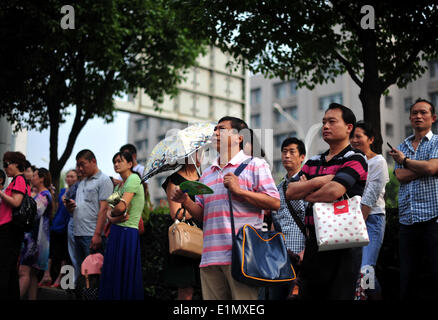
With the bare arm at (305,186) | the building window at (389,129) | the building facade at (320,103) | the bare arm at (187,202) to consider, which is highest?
the building facade at (320,103)

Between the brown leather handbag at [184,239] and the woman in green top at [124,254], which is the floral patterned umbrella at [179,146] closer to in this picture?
the brown leather handbag at [184,239]

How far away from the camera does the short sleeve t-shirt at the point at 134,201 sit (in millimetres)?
6387

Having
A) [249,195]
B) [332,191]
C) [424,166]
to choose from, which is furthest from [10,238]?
[424,166]

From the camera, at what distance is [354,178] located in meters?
3.66

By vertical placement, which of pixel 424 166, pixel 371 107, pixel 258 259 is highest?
pixel 371 107

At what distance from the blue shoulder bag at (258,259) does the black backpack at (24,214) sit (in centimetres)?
388

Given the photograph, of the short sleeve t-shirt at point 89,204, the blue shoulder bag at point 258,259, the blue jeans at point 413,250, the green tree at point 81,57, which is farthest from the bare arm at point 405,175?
the green tree at point 81,57

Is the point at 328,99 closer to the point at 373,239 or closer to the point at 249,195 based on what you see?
the point at 373,239

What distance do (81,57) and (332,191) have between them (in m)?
12.7

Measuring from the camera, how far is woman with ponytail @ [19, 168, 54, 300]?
8.02 meters

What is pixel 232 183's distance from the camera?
151 inches

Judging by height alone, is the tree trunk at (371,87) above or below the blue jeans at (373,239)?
above

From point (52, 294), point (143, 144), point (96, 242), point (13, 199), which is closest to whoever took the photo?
point (13, 199)

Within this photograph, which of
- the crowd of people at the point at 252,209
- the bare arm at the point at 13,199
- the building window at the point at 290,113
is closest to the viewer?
the crowd of people at the point at 252,209
